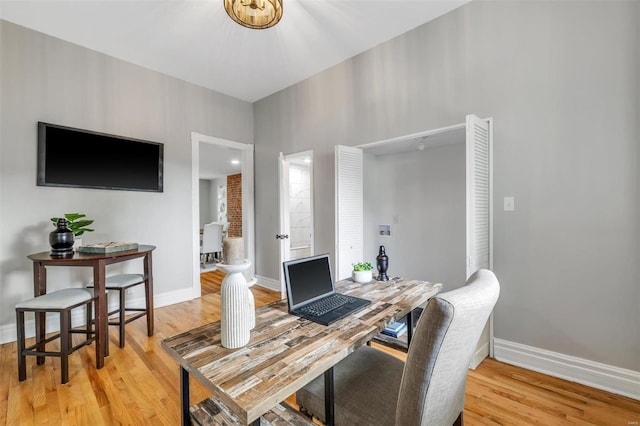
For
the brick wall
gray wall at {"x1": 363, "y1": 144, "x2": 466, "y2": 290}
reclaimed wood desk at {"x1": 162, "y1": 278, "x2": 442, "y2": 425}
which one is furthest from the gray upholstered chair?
the brick wall

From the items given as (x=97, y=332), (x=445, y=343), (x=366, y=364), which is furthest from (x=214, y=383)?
(x=97, y=332)

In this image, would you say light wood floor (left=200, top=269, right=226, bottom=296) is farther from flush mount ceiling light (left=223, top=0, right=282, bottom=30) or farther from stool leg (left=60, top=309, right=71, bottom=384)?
flush mount ceiling light (left=223, top=0, right=282, bottom=30)

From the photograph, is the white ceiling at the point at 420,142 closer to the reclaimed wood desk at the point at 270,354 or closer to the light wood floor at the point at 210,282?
A: the reclaimed wood desk at the point at 270,354

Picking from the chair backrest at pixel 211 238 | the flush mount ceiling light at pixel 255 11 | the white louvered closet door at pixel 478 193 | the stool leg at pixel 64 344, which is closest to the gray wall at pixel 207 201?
the chair backrest at pixel 211 238

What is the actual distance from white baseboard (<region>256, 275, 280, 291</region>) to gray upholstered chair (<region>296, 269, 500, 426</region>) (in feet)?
10.0

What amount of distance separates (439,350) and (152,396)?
1939 mm

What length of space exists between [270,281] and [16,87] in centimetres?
349

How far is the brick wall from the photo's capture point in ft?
27.2

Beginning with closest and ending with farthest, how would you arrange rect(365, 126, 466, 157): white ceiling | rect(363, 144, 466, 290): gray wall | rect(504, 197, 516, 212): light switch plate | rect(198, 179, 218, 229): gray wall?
1. rect(504, 197, 516, 212): light switch plate
2. rect(365, 126, 466, 157): white ceiling
3. rect(363, 144, 466, 290): gray wall
4. rect(198, 179, 218, 229): gray wall

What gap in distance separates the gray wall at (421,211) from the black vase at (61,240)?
320 centimetres

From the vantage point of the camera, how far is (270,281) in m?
4.31

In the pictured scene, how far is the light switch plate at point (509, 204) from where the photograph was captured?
2242mm

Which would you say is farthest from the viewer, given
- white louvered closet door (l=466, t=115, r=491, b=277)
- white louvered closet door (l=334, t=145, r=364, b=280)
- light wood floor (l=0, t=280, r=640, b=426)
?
white louvered closet door (l=334, t=145, r=364, b=280)

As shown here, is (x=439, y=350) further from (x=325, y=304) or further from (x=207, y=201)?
(x=207, y=201)
